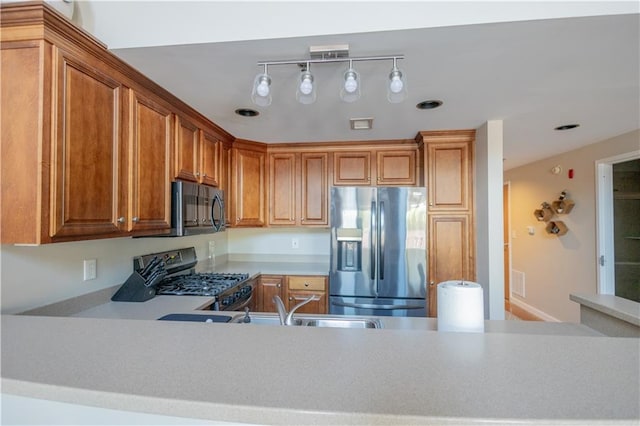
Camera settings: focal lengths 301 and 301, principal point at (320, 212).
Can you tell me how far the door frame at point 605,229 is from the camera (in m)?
3.11

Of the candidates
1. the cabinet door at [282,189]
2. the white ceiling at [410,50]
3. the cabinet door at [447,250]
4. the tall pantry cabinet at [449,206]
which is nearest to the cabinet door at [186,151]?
the white ceiling at [410,50]

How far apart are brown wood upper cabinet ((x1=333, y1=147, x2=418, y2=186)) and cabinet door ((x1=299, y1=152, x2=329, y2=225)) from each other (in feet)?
0.42

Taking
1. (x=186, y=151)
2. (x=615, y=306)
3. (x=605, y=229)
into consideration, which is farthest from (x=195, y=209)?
A: (x=605, y=229)

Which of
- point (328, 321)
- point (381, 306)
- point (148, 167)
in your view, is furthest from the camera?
point (381, 306)

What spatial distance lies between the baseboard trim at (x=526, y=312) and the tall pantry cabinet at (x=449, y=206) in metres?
2.25

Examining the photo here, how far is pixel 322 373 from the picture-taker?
71 centimetres

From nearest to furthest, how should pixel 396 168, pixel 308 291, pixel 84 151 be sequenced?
pixel 84 151
pixel 308 291
pixel 396 168

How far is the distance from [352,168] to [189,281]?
6.16 feet

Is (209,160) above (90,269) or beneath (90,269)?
above

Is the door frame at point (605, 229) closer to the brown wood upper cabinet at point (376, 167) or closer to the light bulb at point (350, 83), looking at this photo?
the brown wood upper cabinet at point (376, 167)

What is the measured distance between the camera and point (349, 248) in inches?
108

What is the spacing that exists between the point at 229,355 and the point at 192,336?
199mm

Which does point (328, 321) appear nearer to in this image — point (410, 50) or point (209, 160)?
point (410, 50)

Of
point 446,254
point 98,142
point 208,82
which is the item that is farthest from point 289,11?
point 446,254
